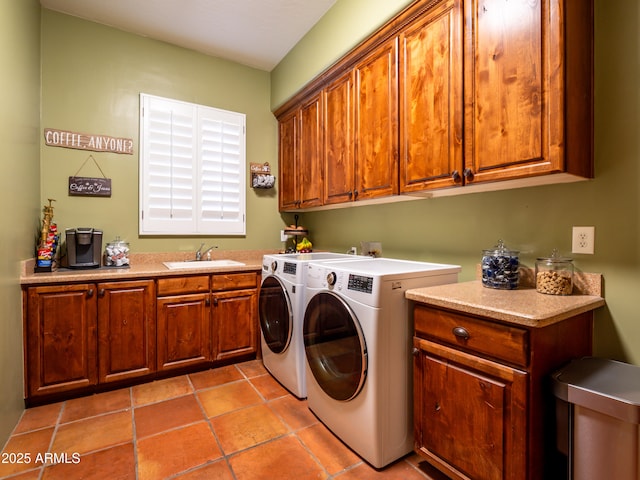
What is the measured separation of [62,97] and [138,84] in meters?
0.56

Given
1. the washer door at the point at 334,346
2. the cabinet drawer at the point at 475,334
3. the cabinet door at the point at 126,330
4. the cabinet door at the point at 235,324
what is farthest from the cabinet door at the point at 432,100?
the cabinet door at the point at 126,330

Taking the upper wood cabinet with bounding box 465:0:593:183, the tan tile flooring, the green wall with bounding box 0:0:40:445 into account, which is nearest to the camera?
the upper wood cabinet with bounding box 465:0:593:183

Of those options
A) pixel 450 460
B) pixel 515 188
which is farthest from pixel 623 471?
pixel 515 188

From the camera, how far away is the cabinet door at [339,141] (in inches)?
91.3

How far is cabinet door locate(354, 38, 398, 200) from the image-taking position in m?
1.94

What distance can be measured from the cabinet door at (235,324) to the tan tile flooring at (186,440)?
396 mm

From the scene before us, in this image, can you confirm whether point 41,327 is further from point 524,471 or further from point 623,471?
point 623,471

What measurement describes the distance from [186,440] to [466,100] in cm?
225

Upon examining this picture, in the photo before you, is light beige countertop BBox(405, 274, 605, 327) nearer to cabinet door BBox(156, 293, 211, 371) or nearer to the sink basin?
cabinet door BBox(156, 293, 211, 371)

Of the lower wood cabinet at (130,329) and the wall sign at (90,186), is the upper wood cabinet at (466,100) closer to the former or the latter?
the lower wood cabinet at (130,329)

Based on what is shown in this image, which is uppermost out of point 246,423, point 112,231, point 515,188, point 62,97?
point 62,97

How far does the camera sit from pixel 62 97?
2.51 metres

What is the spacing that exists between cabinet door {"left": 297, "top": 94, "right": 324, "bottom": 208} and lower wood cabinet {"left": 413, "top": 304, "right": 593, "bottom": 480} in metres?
1.57

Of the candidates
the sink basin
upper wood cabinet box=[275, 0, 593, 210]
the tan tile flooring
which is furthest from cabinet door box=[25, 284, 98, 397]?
upper wood cabinet box=[275, 0, 593, 210]
